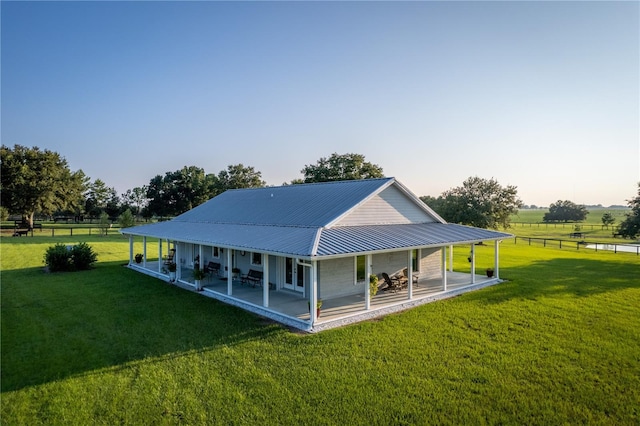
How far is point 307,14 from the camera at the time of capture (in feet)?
56.9

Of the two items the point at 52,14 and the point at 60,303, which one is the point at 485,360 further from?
the point at 52,14

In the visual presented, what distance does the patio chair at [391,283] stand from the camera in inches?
601

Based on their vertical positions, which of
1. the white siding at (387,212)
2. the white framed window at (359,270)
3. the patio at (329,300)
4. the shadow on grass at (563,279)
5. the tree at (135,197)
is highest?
the tree at (135,197)

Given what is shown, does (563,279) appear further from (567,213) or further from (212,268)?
(567,213)

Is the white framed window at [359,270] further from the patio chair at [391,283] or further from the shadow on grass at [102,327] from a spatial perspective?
the shadow on grass at [102,327]

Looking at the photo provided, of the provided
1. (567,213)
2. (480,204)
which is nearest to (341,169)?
(480,204)

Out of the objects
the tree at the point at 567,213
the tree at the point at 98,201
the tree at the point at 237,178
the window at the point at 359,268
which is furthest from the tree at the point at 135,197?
the tree at the point at 567,213

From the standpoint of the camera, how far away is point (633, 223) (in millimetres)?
28047

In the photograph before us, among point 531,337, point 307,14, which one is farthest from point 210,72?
point 531,337

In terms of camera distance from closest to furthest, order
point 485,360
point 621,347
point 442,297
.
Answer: point 485,360 < point 621,347 < point 442,297

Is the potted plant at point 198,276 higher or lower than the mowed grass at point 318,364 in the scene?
higher

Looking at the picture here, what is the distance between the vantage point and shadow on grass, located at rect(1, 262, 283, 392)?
8578mm

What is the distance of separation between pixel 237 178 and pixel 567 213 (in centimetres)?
10769

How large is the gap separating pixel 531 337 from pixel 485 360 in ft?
8.74
